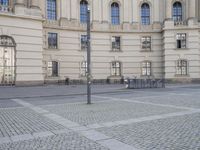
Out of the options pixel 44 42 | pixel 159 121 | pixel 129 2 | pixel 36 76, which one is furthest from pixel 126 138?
pixel 129 2

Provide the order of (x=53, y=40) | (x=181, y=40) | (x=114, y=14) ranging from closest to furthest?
(x=53, y=40), (x=181, y=40), (x=114, y=14)

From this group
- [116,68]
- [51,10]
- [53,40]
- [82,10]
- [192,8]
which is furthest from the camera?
[116,68]

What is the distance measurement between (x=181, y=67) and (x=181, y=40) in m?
4.19

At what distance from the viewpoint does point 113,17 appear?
4272 centimetres

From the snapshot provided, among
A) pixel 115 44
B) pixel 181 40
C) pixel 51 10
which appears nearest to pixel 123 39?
pixel 115 44

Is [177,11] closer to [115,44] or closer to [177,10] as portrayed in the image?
[177,10]

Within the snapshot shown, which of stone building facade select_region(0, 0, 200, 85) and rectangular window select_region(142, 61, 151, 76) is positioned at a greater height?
stone building facade select_region(0, 0, 200, 85)

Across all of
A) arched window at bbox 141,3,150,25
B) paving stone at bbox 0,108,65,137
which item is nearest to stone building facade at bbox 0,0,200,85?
arched window at bbox 141,3,150,25

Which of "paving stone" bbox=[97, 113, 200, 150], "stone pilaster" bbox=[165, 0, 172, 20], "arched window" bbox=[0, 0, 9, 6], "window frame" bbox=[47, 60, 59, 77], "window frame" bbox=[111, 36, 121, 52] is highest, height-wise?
"stone pilaster" bbox=[165, 0, 172, 20]

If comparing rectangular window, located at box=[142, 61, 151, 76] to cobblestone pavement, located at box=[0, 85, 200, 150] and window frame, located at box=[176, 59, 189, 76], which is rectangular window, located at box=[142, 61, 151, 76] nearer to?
window frame, located at box=[176, 59, 189, 76]

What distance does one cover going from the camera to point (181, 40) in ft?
135

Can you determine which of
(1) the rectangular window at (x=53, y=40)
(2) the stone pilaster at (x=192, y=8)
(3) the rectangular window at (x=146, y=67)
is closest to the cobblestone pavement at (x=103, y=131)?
(1) the rectangular window at (x=53, y=40)

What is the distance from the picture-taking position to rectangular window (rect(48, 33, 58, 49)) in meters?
37.7

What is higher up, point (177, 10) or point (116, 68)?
point (177, 10)
